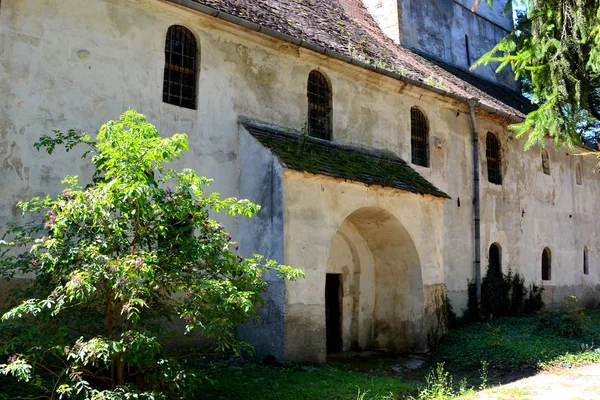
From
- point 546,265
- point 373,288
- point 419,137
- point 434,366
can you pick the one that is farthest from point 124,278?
point 546,265

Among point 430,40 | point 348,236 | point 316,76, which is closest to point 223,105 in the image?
point 316,76

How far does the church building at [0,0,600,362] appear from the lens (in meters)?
9.25

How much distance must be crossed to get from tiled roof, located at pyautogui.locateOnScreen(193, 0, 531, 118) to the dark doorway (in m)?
5.07

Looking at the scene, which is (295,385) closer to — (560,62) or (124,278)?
(124,278)

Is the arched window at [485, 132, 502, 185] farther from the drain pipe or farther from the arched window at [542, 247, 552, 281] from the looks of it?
the arched window at [542, 247, 552, 281]

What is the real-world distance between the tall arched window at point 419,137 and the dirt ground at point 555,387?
6211mm

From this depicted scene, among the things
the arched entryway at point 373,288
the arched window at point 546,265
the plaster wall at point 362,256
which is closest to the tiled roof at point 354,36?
the plaster wall at point 362,256

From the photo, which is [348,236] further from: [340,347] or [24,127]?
[24,127]

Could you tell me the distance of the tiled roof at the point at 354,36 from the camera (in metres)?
12.2

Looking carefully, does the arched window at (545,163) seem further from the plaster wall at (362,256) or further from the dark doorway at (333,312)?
the dark doorway at (333,312)

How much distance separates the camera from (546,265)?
63.5 feet

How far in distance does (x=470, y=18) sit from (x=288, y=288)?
50.9ft

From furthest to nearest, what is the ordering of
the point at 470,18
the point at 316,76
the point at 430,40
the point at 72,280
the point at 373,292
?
the point at 470,18, the point at 430,40, the point at 373,292, the point at 316,76, the point at 72,280

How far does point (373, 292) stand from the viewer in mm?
13836
